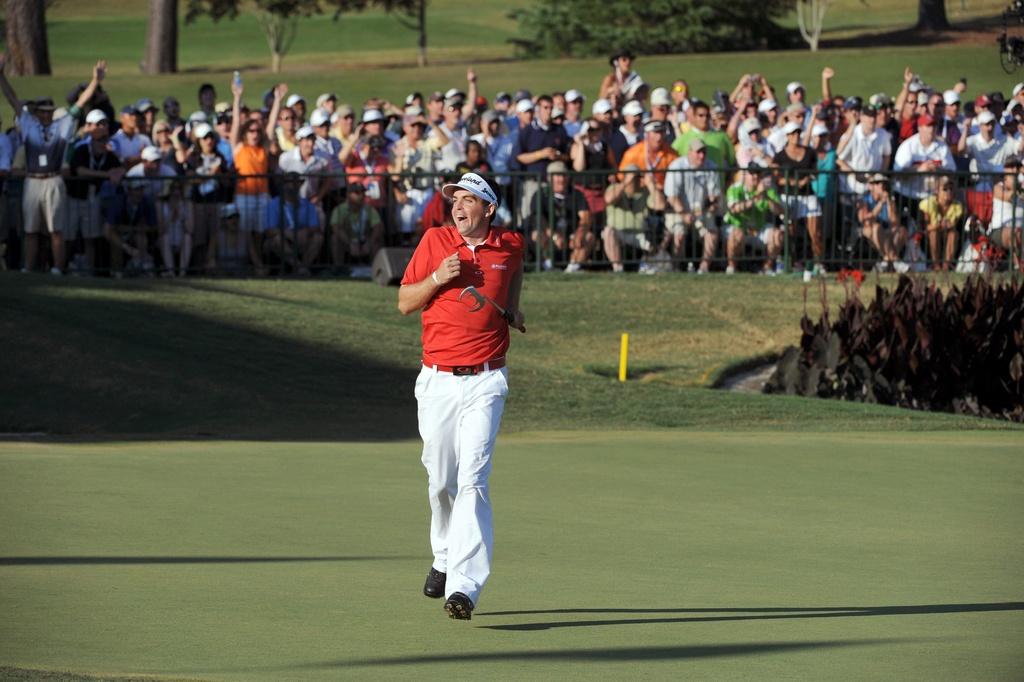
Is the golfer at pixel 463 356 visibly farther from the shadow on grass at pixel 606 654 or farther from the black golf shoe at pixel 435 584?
the shadow on grass at pixel 606 654

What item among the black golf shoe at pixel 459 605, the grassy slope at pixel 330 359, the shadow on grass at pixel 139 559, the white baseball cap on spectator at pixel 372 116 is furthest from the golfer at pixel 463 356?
the white baseball cap on spectator at pixel 372 116

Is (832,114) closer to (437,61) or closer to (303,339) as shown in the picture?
(303,339)

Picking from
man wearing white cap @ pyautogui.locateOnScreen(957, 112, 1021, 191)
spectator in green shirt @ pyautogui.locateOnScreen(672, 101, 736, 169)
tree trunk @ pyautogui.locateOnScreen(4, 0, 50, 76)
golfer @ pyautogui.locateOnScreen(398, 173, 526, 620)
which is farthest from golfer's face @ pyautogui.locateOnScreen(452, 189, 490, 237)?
Result: tree trunk @ pyautogui.locateOnScreen(4, 0, 50, 76)

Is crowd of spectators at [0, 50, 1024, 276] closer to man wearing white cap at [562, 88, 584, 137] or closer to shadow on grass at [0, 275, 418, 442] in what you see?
man wearing white cap at [562, 88, 584, 137]

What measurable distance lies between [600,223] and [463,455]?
1542cm

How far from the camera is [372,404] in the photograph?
17.0 metres

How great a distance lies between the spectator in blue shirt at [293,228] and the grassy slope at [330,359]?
30.5 inches

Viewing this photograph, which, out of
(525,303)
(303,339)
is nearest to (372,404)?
(303,339)

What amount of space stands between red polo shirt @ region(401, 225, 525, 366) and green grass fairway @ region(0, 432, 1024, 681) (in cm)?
115

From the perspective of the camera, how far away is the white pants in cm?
822

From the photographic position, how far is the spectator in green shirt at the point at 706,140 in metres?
23.5

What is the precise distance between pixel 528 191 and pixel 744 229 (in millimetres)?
2789

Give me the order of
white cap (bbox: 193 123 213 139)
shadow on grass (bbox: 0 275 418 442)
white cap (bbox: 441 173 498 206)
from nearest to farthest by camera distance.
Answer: white cap (bbox: 441 173 498 206) < shadow on grass (bbox: 0 275 418 442) < white cap (bbox: 193 123 213 139)

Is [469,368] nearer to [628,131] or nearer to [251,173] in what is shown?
[251,173]
